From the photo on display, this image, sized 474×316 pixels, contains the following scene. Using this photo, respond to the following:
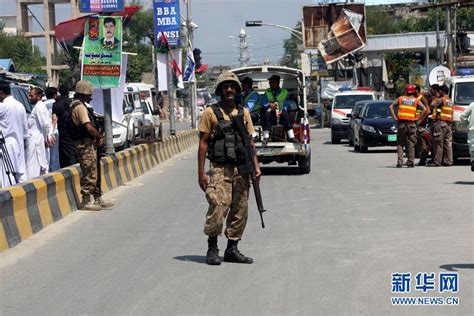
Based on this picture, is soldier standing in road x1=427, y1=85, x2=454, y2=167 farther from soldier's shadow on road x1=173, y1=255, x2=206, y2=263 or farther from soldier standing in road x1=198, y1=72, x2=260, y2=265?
soldier standing in road x1=198, y1=72, x2=260, y2=265

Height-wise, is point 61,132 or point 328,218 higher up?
point 61,132

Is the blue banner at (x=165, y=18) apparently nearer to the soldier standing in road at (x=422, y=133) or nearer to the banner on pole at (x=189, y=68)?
the banner on pole at (x=189, y=68)

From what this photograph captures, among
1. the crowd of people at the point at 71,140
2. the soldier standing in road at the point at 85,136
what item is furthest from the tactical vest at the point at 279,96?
the soldier standing in road at the point at 85,136

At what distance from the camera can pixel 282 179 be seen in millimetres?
19781

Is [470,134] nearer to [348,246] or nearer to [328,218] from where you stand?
[328,218]

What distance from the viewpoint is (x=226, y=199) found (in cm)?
929

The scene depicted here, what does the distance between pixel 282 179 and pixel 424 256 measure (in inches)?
403

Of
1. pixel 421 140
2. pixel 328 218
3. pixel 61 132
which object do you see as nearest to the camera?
pixel 328 218

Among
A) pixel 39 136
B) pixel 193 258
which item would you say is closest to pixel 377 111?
pixel 39 136

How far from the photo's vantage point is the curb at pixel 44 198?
1091 cm

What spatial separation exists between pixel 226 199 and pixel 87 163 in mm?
5198

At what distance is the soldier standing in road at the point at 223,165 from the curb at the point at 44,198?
2.61m

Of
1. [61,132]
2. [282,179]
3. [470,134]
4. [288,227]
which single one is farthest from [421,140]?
[288,227]

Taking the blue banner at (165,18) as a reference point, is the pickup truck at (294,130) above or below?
below
